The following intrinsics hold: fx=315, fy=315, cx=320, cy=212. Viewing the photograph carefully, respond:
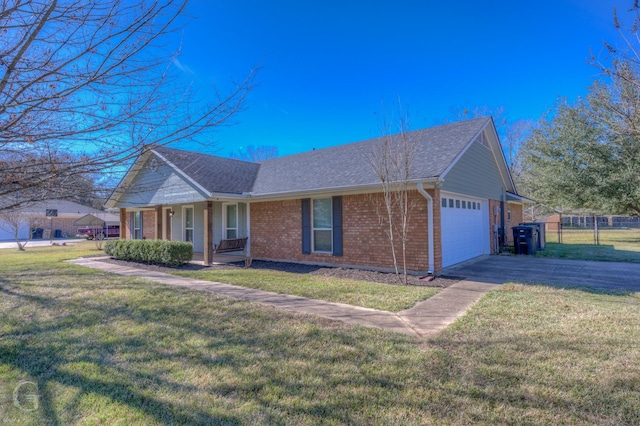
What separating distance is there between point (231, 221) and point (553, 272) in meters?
11.9

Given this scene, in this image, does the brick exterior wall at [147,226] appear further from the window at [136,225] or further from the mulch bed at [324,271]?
the mulch bed at [324,271]

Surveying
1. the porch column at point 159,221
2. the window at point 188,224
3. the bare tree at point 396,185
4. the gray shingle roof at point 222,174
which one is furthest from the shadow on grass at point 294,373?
the window at point 188,224

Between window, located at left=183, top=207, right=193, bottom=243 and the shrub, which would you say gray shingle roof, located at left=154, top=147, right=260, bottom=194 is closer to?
the shrub

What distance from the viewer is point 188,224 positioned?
52.7ft

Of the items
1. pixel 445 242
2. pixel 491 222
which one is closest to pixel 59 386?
pixel 445 242

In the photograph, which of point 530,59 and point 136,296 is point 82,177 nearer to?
point 136,296

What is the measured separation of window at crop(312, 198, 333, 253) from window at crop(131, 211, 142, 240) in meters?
12.4

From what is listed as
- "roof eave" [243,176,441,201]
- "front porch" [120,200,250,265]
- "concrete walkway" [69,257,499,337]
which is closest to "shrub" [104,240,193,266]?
"front porch" [120,200,250,265]

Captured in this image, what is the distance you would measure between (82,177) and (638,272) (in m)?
13.1

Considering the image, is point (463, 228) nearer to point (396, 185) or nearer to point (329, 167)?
point (396, 185)

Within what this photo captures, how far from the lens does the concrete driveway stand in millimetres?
7874

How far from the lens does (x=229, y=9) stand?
15.8 feet

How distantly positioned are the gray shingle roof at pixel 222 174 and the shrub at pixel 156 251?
93.4 inches

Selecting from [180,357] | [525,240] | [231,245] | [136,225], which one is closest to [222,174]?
[231,245]
